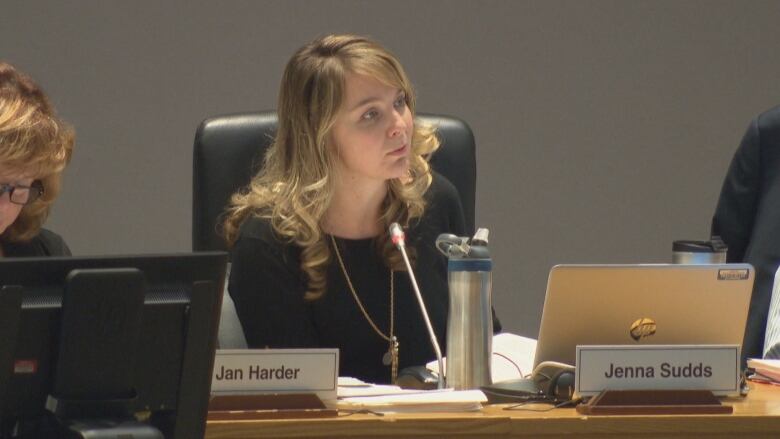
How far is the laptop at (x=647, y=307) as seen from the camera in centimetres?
202

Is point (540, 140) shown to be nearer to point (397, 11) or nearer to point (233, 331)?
point (397, 11)

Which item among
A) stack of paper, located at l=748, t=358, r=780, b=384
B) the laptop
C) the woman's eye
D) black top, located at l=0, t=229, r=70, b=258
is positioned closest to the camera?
the laptop

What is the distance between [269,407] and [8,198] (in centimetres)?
67

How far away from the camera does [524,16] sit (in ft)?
13.0

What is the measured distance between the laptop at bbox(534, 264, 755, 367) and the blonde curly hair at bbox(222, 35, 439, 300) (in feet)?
2.42

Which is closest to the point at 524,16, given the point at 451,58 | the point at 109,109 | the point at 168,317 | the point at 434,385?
the point at 451,58

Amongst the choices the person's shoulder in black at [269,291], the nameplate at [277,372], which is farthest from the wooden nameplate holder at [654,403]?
the person's shoulder in black at [269,291]

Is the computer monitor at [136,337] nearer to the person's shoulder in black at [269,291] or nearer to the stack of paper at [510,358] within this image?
the stack of paper at [510,358]

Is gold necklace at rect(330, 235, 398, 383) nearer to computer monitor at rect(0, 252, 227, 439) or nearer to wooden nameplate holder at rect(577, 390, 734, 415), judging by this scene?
wooden nameplate holder at rect(577, 390, 734, 415)

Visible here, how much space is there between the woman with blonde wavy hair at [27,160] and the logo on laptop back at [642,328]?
3.42 feet

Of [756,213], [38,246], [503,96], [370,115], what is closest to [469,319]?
[370,115]

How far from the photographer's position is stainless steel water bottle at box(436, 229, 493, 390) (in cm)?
208

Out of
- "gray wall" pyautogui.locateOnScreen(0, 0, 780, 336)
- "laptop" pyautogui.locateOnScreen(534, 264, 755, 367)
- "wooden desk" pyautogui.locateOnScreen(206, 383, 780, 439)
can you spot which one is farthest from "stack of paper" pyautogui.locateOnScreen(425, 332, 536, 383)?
"gray wall" pyautogui.locateOnScreen(0, 0, 780, 336)

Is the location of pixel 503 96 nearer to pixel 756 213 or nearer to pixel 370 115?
pixel 756 213
